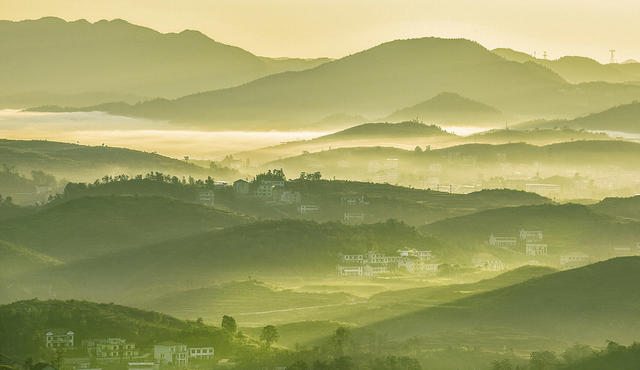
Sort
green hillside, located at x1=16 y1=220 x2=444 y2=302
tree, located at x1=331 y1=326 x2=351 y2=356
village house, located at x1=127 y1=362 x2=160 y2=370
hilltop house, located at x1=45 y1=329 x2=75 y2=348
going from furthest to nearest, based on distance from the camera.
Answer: green hillside, located at x1=16 y1=220 x2=444 y2=302, tree, located at x1=331 y1=326 x2=351 y2=356, hilltop house, located at x1=45 y1=329 x2=75 y2=348, village house, located at x1=127 y1=362 x2=160 y2=370

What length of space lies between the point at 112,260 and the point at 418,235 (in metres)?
37.2

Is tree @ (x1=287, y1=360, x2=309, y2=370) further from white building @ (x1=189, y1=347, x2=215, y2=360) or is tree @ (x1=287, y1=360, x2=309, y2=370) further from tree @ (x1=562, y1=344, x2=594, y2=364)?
tree @ (x1=562, y1=344, x2=594, y2=364)

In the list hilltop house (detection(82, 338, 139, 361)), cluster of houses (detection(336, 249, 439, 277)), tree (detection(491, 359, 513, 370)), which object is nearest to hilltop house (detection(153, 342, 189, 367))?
hilltop house (detection(82, 338, 139, 361))

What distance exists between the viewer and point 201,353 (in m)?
104

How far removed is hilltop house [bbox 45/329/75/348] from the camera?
337 feet

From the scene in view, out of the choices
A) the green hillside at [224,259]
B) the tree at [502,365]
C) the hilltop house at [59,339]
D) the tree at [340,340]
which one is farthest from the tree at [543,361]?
the green hillside at [224,259]

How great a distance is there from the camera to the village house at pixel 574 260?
190 metres

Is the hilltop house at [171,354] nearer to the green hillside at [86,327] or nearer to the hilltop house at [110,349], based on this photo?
the green hillside at [86,327]

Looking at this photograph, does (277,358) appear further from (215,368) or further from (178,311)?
(178,311)

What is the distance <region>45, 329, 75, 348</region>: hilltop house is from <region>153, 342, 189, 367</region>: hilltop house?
5.47 m

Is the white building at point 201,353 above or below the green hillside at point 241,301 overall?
below

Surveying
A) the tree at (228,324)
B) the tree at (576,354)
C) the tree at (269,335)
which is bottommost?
the tree at (576,354)

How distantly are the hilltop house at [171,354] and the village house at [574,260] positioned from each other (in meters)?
93.4

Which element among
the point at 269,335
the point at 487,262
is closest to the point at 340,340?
Result: the point at 269,335
